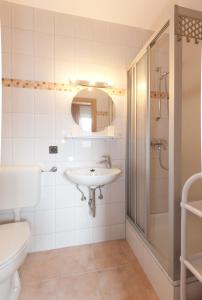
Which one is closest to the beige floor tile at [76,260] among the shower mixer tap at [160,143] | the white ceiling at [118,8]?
the shower mixer tap at [160,143]

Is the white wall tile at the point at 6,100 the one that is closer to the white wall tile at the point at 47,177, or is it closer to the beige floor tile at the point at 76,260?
the white wall tile at the point at 47,177

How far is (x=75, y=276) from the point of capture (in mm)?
1534

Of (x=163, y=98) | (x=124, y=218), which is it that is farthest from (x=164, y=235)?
(x=163, y=98)

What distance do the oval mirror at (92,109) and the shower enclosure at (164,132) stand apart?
0.79 feet

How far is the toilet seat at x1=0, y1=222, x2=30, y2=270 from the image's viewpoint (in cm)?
108

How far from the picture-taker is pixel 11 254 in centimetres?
110

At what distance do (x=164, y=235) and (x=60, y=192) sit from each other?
105 centimetres

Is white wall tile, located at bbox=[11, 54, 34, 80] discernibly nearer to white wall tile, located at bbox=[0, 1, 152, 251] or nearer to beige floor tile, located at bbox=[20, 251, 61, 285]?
white wall tile, located at bbox=[0, 1, 152, 251]

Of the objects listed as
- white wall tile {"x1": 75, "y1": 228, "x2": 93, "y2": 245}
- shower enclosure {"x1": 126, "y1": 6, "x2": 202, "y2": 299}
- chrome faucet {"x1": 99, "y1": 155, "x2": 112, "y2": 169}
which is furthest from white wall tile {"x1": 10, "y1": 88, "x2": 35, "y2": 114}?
white wall tile {"x1": 75, "y1": 228, "x2": 93, "y2": 245}

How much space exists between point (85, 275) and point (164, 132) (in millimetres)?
1466

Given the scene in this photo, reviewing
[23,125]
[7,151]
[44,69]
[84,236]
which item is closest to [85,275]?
[84,236]

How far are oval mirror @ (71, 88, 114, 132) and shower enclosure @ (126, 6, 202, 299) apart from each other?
241 millimetres

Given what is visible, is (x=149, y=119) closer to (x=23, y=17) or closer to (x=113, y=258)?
(x=113, y=258)

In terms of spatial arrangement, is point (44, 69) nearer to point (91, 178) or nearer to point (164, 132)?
point (91, 178)
